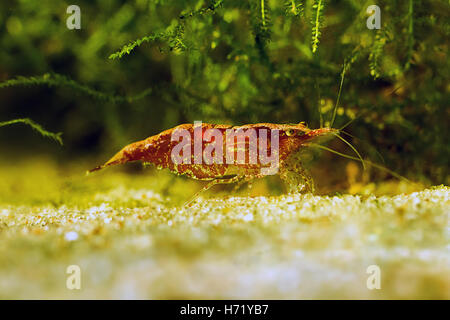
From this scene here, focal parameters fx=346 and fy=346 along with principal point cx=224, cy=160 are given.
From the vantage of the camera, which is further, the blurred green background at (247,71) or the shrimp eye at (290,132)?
the blurred green background at (247,71)

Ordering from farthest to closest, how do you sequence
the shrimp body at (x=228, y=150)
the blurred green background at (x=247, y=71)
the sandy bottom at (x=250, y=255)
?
the blurred green background at (x=247, y=71)
the shrimp body at (x=228, y=150)
the sandy bottom at (x=250, y=255)

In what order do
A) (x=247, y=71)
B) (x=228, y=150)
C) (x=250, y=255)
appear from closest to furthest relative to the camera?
(x=250, y=255) → (x=228, y=150) → (x=247, y=71)

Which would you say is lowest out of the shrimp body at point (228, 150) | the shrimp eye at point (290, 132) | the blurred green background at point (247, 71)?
the shrimp body at point (228, 150)

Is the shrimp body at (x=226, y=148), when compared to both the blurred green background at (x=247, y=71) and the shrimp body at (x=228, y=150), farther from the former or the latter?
the blurred green background at (x=247, y=71)

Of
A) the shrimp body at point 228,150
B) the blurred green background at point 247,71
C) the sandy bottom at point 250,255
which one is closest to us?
the sandy bottom at point 250,255

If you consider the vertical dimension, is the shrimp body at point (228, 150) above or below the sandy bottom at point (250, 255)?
above

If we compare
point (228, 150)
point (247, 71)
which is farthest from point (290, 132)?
point (247, 71)

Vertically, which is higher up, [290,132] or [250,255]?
[290,132]

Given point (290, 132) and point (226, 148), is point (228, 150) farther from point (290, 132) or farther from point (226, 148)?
point (290, 132)

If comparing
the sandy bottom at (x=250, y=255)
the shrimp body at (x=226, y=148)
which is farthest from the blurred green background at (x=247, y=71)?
the sandy bottom at (x=250, y=255)
